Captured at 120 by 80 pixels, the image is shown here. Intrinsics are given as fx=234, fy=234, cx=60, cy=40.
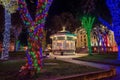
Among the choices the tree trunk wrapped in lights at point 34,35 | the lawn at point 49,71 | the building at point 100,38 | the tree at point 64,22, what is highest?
the tree at point 64,22

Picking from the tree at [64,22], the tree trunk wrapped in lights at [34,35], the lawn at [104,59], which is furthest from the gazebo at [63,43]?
the tree trunk wrapped in lights at [34,35]

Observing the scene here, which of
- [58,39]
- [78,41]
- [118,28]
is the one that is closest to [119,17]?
[118,28]

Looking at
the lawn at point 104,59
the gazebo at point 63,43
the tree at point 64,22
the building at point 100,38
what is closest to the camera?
the lawn at point 104,59

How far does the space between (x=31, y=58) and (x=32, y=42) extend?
0.78 m

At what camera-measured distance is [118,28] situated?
21.8 metres

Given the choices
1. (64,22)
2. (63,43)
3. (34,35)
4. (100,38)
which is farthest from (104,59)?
(100,38)

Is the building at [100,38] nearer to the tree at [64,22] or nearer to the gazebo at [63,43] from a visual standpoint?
the tree at [64,22]

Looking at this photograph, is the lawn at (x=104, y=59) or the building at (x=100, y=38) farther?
the building at (x=100, y=38)

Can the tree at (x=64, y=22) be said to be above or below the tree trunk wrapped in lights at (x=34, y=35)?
above

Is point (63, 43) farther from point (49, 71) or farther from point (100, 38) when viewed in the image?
point (49, 71)

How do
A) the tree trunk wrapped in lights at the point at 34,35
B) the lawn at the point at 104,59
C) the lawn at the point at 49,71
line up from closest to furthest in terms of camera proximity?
the lawn at the point at 49,71, the tree trunk wrapped in lights at the point at 34,35, the lawn at the point at 104,59

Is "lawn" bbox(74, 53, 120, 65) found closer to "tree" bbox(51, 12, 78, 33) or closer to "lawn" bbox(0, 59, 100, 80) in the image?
"lawn" bbox(0, 59, 100, 80)

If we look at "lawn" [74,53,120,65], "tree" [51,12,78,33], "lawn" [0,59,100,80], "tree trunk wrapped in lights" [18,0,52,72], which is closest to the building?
"tree" [51,12,78,33]

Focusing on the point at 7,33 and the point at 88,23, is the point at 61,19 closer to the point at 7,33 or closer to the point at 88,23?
the point at 88,23
